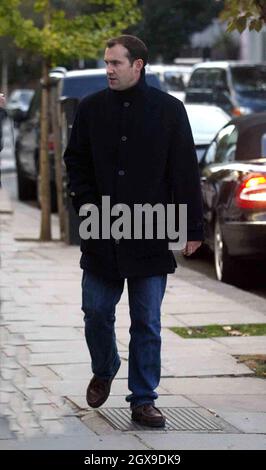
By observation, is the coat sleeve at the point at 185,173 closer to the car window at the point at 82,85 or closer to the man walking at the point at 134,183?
the man walking at the point at 134,183

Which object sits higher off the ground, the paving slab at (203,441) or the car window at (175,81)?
the paving slab at (203,441)

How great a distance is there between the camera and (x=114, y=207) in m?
7.24

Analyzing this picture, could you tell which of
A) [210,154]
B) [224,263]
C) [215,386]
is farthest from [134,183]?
[210,154]

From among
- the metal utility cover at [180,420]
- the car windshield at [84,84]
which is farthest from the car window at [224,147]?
the metal utility cover at [180,420]

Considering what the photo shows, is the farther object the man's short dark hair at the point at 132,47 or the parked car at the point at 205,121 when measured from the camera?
the parked car at the point at 205,121

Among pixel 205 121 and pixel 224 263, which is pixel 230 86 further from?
pixel 224 263

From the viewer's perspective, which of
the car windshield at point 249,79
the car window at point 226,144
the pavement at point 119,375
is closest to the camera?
the pavement at point 119,375

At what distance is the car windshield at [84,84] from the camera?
1981cm

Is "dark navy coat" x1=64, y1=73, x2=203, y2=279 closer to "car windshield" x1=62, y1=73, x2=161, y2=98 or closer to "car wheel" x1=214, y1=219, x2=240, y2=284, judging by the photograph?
"car wheel" x1=214, y1=219, x2=240, y2=284

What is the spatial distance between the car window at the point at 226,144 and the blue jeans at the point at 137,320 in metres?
6.48

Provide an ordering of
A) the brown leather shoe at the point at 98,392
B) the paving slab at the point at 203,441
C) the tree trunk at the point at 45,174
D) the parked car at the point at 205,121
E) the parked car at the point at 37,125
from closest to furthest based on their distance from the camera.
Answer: the paving slab at the point at 203,441 → the brown leather shoe at the point at 98,392 → the tree trunk at the point at 45,174 → the parked car at the point at 205,121 → the parked car at the point at 37,125

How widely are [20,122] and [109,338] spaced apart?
50.3 ft

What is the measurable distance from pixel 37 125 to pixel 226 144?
7.29 m

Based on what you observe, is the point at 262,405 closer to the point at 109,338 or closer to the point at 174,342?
the point at 109,338
